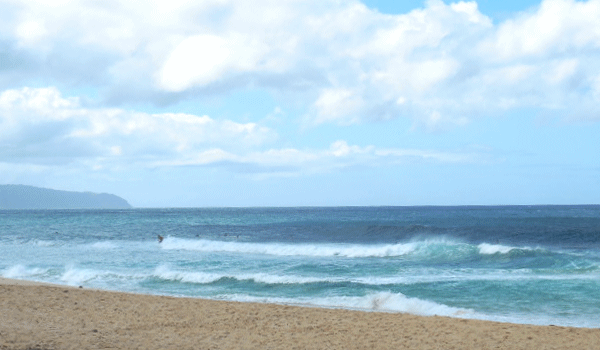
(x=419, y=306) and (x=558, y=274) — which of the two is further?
(x=558, y=274)

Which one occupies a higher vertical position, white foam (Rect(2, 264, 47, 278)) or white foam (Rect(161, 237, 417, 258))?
white foam (Rect(161, 237, 417, 258))

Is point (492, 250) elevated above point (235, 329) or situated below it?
above

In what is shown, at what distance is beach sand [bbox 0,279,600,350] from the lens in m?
9.47

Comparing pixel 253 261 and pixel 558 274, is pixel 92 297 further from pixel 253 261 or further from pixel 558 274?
pixel 558 274

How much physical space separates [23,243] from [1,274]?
17.0m

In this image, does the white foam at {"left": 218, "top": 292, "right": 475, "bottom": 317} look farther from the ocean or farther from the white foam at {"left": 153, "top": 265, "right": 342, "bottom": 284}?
the white foam at {"left": 153, "top": 265, "right": 342, "bottom": 284}

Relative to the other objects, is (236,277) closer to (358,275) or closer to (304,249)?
(358,275)

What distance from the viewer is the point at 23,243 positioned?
37531 millimetres

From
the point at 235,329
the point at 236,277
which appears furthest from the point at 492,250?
the point at 235,329

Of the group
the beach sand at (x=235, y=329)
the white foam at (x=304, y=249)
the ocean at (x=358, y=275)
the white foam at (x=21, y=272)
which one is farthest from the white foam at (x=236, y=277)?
the white foam at (x=304, y=249)

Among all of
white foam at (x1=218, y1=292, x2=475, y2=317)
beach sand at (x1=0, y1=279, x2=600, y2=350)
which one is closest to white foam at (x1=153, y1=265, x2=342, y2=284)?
white foam at (x1=218, y1=292, x2=475, y2=317)

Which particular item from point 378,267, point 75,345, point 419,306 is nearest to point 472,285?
point 419,306

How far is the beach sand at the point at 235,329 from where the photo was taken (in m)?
9.47

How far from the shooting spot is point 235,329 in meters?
10.7
